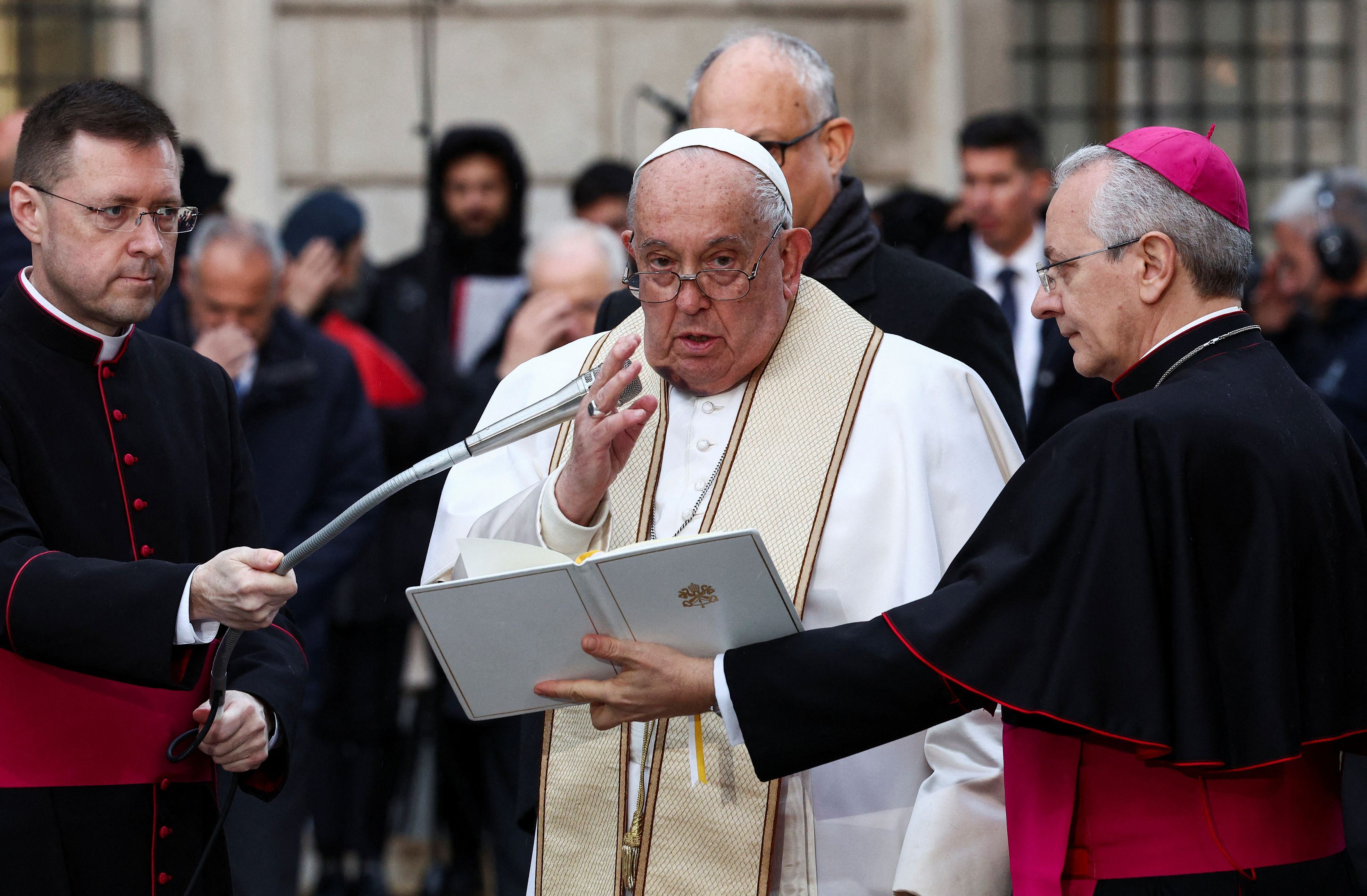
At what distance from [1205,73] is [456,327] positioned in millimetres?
5195

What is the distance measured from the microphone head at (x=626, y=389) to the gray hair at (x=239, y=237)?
2.65 m

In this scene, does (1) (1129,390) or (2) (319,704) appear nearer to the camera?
(1) (1129,390)

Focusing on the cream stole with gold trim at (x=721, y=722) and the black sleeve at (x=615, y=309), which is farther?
the black sleeve at (x=615, y=309)

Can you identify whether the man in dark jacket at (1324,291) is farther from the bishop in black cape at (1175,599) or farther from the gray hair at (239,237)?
the gray hair at (239,237)

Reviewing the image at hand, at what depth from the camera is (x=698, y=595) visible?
8.68 feet

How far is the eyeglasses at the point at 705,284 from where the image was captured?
9.80ft

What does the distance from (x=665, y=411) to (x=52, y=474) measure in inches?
43.5

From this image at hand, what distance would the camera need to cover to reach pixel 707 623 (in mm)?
2711

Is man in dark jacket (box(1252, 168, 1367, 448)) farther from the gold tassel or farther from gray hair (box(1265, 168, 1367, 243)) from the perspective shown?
the gold tassel

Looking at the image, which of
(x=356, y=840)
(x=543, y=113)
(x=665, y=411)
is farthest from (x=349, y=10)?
(x=665, y=411)

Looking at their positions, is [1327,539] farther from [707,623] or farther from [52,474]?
[52,474]

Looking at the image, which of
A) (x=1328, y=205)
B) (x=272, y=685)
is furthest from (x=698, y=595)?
(x=1328, y=205)

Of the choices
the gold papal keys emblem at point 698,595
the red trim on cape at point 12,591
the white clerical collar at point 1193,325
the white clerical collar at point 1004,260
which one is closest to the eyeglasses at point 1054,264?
the white clerical collar at point 1193,325

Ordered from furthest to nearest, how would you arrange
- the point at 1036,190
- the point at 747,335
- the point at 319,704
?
the point at 1036,190 → the point at 319,704 → the point at 747,335
